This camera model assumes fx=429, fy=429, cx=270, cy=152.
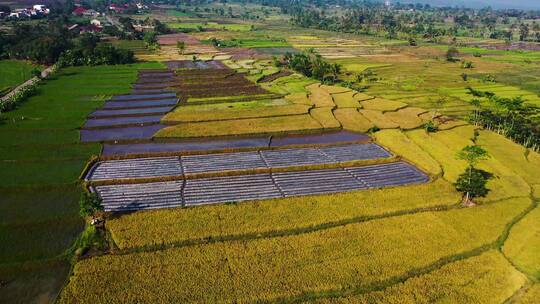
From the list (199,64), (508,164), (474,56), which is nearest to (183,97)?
(199,64)

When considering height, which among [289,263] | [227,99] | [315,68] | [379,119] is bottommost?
[289,263]

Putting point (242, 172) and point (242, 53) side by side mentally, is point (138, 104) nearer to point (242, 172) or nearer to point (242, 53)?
point (242, 172)

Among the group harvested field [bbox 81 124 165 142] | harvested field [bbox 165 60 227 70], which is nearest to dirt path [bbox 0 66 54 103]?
harvested field [bbox 81 124 165 142]

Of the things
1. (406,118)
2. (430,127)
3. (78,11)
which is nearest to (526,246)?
(430,127)

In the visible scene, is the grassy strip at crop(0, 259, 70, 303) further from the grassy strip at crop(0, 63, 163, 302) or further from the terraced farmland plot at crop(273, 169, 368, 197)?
the terraced farmland plot at crop(273, 169, 368, 197)

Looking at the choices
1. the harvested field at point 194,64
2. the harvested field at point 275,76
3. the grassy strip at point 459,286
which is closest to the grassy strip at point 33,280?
the grassy strip at point 459,286

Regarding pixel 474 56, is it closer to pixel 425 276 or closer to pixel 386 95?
pixel 386 95

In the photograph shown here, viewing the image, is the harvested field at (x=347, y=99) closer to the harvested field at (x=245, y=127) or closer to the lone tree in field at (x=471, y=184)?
the harvested field at (x=245, y=127)
